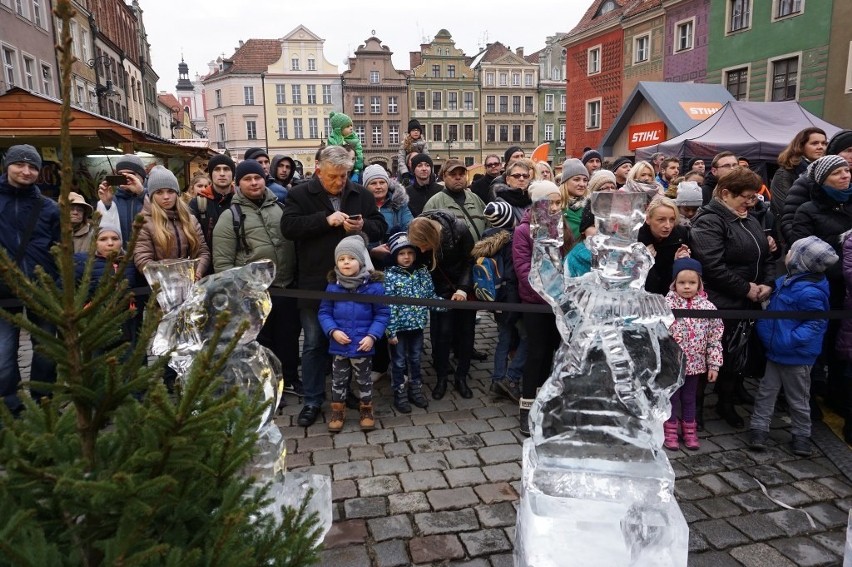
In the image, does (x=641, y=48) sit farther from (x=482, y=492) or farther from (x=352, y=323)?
(x=482, y=492)

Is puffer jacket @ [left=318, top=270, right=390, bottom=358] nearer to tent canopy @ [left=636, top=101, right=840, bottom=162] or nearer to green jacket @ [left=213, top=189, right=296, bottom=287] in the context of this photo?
green jacket @ [left=213, top=189, right=296, bottom=287]

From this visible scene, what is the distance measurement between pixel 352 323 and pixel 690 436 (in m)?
2.45

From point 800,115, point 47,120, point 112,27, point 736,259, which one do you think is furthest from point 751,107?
point 112,27

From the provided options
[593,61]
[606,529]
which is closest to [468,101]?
[593,61]

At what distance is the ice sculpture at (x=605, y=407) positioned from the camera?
2.23 m

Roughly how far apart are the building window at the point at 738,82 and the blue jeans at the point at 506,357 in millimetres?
21689

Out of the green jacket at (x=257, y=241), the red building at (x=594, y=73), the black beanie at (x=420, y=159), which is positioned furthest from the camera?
the red building at (x=594, y=73)

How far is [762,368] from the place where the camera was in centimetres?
434

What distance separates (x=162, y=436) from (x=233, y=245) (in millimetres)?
3423

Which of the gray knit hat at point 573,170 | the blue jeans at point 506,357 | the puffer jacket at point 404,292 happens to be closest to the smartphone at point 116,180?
the puffer jacket at point 404,292

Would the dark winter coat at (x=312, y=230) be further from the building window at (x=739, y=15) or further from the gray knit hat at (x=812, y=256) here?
the building window at (x=739, y=15)

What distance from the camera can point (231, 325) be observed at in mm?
2568

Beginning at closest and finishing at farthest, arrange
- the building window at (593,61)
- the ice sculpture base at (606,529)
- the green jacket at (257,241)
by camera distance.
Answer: the ice sculpture base at (606,529)
the green jacket at (257,241)
the building window at (593,61)

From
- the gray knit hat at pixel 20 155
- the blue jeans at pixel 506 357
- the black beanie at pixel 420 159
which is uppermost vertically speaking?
the black beanie at pixel 420 159
